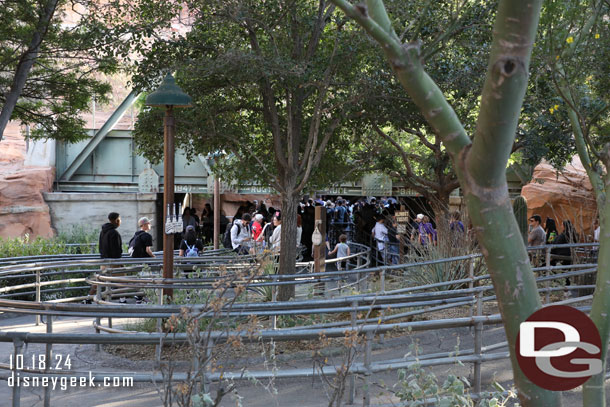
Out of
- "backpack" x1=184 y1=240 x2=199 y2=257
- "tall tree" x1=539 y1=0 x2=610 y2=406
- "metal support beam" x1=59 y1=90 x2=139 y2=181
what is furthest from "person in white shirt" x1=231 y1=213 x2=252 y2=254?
"metal support beam" x1=59 y1=90 x2=139 y2=181

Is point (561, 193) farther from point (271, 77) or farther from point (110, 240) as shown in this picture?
point (110, 240)

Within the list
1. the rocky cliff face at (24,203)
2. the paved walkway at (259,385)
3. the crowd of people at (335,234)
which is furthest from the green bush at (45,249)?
the paved walkway at (259,385)

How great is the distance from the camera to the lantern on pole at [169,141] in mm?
8109

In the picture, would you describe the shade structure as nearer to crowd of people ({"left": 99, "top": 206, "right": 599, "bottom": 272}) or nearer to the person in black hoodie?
crowd of people ({"left": 99, "top": 206, "right": 599, "bottom": 272})

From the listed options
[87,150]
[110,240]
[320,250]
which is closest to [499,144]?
[110,240]

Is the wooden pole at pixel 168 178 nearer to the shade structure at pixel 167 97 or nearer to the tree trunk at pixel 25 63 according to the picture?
the shade structure at pixel 167 97

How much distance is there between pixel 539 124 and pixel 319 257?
5498 millimetres

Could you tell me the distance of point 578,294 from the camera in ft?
37.5

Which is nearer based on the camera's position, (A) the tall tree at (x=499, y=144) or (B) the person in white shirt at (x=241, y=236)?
(A) the tall tree at (x=499, y=144)

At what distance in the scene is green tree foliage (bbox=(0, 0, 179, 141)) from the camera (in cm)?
1012

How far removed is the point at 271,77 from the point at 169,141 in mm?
2370

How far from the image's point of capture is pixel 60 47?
40.2ft

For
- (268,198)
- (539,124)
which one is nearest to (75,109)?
(539,124)

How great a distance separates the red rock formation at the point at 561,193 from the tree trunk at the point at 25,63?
14.3 m
